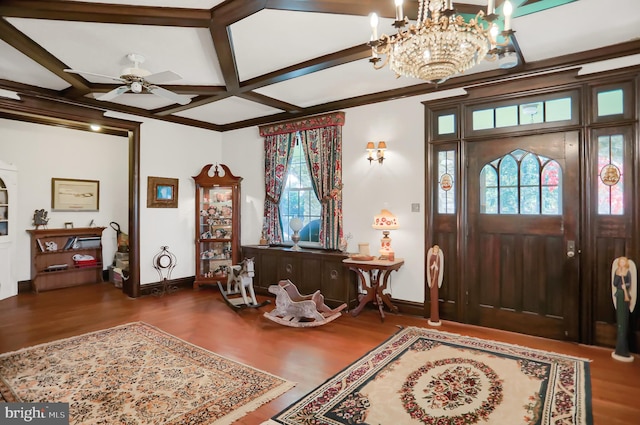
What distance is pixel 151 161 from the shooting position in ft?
19.9

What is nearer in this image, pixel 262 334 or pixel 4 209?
pixel 262 334

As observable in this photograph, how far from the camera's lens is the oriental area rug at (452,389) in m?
2.44

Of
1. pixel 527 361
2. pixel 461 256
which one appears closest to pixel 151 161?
pixel 461 256

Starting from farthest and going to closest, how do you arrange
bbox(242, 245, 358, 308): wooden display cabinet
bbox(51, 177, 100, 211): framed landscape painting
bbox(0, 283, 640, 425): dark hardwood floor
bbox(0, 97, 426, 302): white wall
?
bbox(51, 177, 100, 211): framed landscape painting
bbox(242, 245, 358, 308): wooden display cabinet
bbox(0, 97, 426, 302): white wall
bbox(0, 283, 640, 425): dark hardwood floor

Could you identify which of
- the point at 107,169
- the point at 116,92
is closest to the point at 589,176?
the point at 116,92

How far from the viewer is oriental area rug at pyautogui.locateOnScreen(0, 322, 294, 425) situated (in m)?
2.53

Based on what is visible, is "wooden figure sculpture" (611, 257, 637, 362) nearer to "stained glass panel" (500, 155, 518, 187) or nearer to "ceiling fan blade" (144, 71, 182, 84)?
"stained glass panel" (500, 155, 518, 187)

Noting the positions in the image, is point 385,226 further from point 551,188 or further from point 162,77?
point 162,77

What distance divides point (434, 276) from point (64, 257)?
6501 millimetres

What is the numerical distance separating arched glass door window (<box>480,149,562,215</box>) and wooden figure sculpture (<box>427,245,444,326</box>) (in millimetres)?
746

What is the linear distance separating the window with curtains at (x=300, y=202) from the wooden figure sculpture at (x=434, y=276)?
1.91 meters

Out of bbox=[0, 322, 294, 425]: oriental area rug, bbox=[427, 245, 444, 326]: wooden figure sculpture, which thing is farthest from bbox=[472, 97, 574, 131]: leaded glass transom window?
bbox=[0, 322, 294, 425]: oriental area rug

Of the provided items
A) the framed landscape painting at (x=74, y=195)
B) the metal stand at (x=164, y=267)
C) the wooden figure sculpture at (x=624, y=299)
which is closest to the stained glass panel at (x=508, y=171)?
the wooden figure sculpture at (x=624, y=299)

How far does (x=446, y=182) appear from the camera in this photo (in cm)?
453
